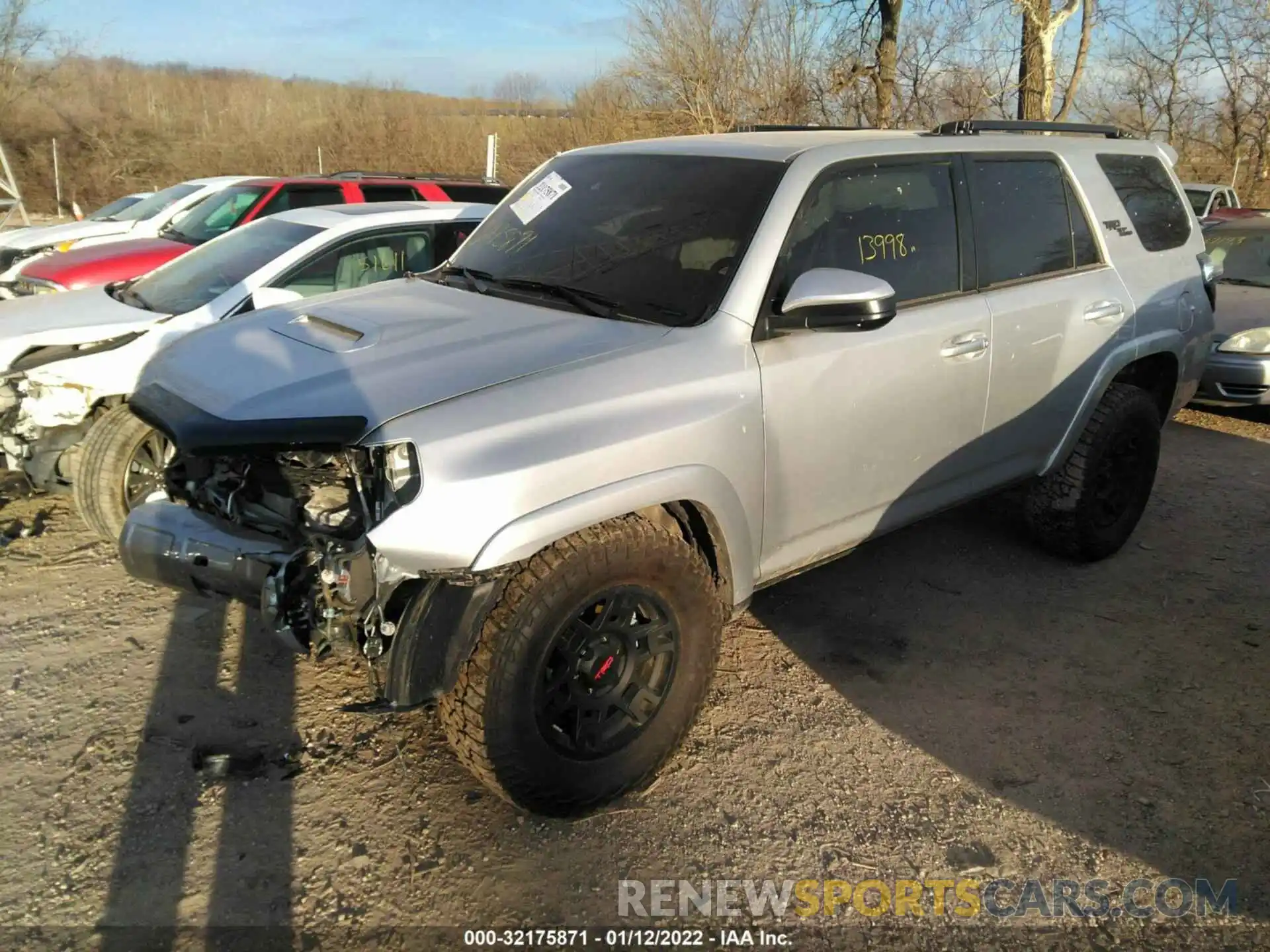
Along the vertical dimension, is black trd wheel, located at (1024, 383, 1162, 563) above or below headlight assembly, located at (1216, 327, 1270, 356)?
below

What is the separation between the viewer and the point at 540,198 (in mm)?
3857

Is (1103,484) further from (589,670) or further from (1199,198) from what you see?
(1199,198)

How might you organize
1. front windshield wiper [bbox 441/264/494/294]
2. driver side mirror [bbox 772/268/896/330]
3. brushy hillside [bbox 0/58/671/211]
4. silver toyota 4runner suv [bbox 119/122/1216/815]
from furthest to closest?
brushy hillside [bbox 0/58/671/211] < front windshield wiper [bbox 441/264/494/294] < driver side mirror [bbox 772/268/896/330] < silver toyota 4runner suv [bbox 119/122/1216/815]

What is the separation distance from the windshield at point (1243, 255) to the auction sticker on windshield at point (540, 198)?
702 centimetres

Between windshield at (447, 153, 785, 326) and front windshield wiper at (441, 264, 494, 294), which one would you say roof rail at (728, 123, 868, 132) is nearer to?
windshield at (447, 153, 785, 326)

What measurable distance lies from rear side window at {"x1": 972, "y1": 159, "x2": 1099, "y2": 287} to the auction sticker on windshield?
5.53 feet

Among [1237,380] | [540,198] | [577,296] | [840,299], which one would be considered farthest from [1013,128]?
[1237,380]

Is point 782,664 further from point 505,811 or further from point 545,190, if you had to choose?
point 545,190

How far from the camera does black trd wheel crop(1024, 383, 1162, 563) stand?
4391 millimetres

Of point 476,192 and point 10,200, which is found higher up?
point 10,200

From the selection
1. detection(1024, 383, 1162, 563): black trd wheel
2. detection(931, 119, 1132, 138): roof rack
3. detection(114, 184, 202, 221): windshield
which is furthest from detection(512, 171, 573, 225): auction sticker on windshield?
detection(114, 184, 202, 221): windshield

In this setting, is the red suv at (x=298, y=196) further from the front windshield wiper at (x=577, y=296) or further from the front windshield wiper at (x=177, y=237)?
the front windshield wiper at (x=577, y=296)

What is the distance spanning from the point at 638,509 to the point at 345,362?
97 cm

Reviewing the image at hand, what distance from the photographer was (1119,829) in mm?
2865
